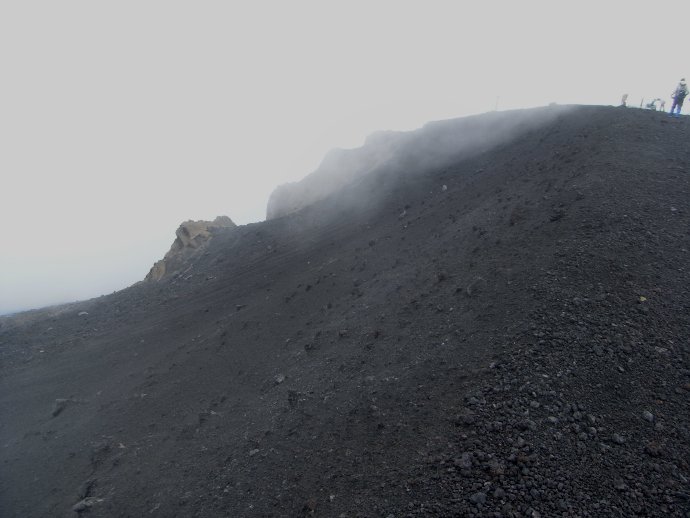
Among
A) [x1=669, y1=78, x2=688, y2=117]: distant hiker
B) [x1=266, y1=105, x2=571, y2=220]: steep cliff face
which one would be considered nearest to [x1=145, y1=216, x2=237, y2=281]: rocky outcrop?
[x1=266, y1=105, x2=571, y2=220]: steep cliff face

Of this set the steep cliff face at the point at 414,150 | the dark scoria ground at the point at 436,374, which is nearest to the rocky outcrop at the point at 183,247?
the steep cliff face at the point at 414,150

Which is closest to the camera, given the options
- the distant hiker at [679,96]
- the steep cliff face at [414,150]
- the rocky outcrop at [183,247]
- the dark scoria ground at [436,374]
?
the dark scoria ground at [436,374]

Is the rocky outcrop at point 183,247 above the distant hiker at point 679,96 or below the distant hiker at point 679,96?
above

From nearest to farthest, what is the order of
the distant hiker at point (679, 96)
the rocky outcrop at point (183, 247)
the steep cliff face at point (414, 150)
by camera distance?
the distant hiker at point (679, 96) < the steep cliff face at point (414, 150) < the rocky outcrop at point (183, 247)

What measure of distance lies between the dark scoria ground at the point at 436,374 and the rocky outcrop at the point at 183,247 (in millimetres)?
8821

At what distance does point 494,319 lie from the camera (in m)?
7.86

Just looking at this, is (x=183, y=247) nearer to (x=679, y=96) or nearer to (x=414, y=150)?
(x=414, y=150)

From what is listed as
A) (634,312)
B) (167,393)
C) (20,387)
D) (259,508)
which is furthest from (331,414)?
(20,387)

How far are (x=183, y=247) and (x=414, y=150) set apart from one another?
18.9 metres

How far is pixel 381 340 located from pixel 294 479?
13.1ft

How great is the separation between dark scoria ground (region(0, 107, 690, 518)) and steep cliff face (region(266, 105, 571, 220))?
97.9 inches

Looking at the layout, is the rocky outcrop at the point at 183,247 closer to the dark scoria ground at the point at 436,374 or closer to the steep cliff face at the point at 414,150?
the steep cliff face at the point at 414,150

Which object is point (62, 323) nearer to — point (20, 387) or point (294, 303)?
point (20, 387)

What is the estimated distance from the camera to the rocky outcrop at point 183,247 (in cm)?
2657
